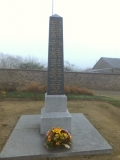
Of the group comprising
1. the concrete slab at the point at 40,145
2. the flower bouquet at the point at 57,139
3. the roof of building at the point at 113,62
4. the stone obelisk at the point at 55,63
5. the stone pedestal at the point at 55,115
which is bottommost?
the concrete slab at the point at 40,145

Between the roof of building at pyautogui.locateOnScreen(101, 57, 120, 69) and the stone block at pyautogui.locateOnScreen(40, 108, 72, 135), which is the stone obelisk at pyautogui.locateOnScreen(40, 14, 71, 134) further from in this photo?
the roof of building at pyautogui.locateOnScreen(101, 57, 120, 69)

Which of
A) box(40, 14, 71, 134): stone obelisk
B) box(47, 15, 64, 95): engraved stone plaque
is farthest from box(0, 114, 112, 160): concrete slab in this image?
box(47, 15, 64, 95): engraved stone plaque

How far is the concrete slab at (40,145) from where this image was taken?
3478 mm

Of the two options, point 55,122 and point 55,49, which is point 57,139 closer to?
point 55,122

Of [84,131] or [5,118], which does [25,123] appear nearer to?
[5,118]

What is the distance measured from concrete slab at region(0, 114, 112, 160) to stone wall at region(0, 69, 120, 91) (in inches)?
471

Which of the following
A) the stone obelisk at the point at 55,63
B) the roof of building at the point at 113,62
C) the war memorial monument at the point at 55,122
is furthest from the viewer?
the roof of building at the point at 113,62

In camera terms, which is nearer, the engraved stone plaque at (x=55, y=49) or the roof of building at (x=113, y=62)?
the engraved stone plaque at (x=55, y=49)

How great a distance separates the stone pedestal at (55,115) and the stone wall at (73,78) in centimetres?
1218

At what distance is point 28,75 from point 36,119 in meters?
11.4

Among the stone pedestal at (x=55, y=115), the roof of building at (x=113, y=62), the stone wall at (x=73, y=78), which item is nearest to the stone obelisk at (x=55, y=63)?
the stone pedestal at (x=55, y=115)

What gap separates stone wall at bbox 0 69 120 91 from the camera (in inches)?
640

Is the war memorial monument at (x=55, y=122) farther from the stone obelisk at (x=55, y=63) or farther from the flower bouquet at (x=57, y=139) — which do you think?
the flower bouquet at (x=57, y=139)

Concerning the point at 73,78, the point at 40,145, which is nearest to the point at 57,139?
the point at 40,145
